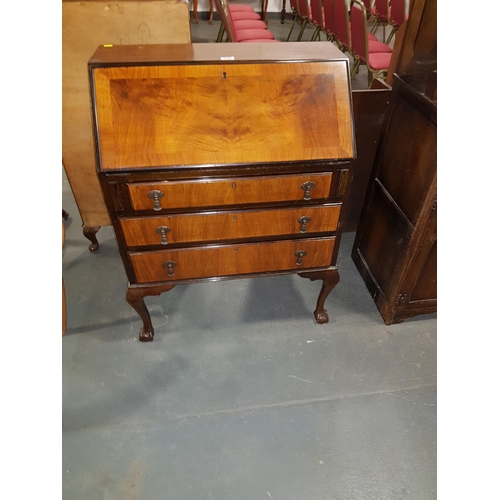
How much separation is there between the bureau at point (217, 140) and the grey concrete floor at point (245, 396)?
741 millimetres

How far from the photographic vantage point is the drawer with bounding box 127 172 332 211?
5.09ft

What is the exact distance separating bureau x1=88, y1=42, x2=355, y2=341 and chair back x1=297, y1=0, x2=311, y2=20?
17.2 ft

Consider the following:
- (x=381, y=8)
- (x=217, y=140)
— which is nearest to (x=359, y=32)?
(x=381, y=8)

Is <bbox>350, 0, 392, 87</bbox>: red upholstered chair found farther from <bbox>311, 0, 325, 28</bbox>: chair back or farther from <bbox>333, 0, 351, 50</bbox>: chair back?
<bbox>311, 0, 325, 28</bbox>: chair back

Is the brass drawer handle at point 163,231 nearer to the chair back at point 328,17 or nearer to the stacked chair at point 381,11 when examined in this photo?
the chair back at point 328,17

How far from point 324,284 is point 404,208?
601 mm

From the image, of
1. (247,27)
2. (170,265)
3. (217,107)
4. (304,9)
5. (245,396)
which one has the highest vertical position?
(304,9)

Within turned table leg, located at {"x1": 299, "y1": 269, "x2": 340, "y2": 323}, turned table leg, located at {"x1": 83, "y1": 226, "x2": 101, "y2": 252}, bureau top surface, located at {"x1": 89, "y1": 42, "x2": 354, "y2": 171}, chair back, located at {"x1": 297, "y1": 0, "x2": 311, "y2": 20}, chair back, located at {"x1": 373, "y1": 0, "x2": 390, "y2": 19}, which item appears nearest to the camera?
bureau top surface, located at {"x1": 89, "y1": 42, "x2": 354, "y2": 171}

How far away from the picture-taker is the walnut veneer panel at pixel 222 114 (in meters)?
1.47

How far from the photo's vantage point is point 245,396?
2020 millimetres

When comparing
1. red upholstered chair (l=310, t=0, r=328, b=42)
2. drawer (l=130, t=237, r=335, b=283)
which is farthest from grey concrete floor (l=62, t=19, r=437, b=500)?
red upholstered chair (l=310, t=0, r=328, b=42)

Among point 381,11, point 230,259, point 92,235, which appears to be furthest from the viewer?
point 381,11

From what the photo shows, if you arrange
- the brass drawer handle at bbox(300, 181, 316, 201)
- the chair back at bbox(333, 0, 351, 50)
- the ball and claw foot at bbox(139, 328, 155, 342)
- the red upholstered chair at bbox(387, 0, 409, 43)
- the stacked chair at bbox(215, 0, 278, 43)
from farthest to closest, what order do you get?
1. the red upholstered chair at bbox(387, 0, 409, 43)
2. the stacked chair at bbox(215, 0, 278, 43)
3. the chair back at bbox(333, 0, 351, 50)
4. the ball and claw foot at bbox(139, 328, 155, 342)
5. the brass drawer handle at bbox(300, 181, 316, 201)

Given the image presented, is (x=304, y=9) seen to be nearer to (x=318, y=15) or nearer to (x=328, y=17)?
(x=318, y=15)
